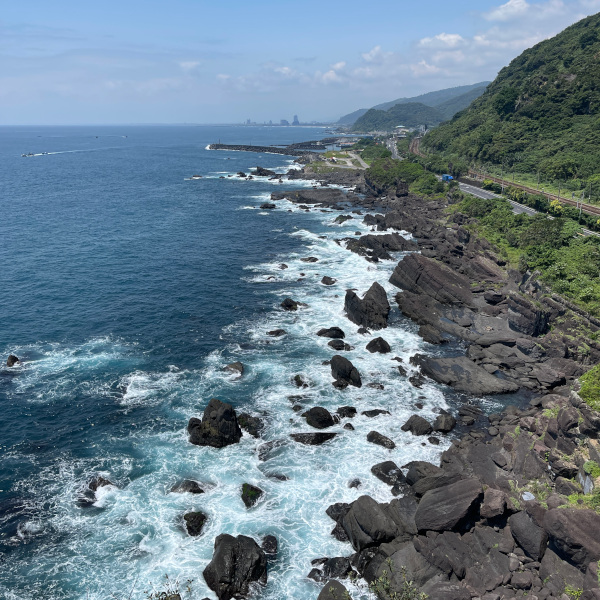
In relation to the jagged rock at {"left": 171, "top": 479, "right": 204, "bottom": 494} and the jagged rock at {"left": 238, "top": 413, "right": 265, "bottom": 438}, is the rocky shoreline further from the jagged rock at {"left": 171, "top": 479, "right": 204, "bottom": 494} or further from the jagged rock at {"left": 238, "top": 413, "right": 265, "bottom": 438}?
the jagged rock at {"left": 171, "top": 479, "right": 204, "bottom": 494}

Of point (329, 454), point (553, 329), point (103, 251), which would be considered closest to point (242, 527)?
point (329, 454)

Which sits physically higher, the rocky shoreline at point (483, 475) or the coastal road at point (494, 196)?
the coastal road at point (494, 196)

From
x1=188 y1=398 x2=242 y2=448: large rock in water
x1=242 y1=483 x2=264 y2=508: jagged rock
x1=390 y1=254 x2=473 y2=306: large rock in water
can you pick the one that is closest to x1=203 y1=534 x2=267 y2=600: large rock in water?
x1=242 y1=483 x2=264 y2=508: jagged rock

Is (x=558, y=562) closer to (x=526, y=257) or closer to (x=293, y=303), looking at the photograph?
(x=293, y=303)

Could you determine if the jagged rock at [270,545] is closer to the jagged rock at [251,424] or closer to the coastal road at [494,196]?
the jagged rock at [251,424]

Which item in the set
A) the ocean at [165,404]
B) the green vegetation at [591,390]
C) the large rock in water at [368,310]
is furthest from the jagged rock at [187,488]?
the large rock in water at [368,310]

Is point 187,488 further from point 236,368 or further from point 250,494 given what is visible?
point 236,368
